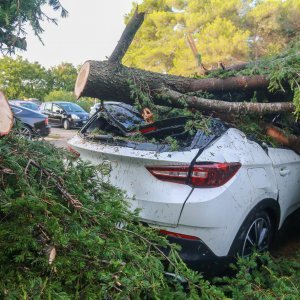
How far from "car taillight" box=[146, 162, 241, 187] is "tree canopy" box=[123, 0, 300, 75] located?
19178 millimetres

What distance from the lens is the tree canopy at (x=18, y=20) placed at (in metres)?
2.20

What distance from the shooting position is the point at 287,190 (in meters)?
3.11

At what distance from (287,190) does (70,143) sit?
199cm

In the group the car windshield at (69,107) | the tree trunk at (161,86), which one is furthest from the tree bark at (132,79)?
the car windshield at (69,107)

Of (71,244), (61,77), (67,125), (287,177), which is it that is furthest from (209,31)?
(61,77)

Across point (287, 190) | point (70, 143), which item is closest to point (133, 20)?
point (70, 143)

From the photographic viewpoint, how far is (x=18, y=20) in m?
2.25

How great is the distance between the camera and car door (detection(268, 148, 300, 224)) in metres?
2.96

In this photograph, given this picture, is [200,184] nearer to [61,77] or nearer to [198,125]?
[198,125]

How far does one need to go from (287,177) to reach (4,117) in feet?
7.88

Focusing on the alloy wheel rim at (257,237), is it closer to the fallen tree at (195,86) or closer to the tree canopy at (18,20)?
the fallen tree at (195,86)

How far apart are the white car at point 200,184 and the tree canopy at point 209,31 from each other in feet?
61.6

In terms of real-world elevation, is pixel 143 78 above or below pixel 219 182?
above

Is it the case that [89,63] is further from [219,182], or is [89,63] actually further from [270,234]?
[270,234]
